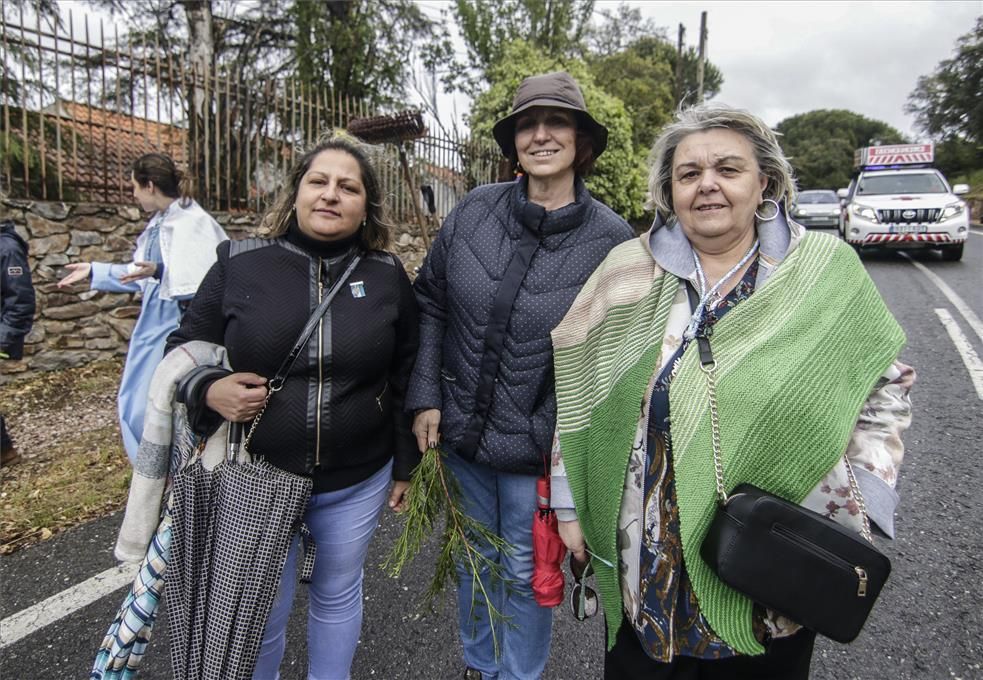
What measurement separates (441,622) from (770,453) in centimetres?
179

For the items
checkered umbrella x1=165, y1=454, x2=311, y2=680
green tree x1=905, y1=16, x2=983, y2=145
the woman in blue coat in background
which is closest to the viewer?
checkered umbrella x1=165, y1=454, x2=311, y2=680

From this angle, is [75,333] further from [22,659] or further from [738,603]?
[738,603]

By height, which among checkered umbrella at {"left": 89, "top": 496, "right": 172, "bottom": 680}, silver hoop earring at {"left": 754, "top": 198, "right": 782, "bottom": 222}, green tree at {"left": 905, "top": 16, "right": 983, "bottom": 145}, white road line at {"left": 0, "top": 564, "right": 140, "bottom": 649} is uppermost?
green tree at {"left": 905, "top": 16, "right": 983, "bottom": 145}

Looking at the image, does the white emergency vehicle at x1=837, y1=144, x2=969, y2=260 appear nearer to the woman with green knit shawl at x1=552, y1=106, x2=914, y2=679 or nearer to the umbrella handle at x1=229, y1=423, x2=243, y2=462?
the woman with green knit shawl at x1=552, y1=106, x2=914, y2=679

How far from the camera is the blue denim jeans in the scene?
2.06 meters

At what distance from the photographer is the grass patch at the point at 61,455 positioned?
3387mm

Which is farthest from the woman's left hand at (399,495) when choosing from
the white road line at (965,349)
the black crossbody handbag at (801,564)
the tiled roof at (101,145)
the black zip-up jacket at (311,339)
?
the tiled roof at (101,145)

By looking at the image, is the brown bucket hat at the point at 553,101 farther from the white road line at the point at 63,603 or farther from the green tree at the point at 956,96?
the green tree at the point at 956,96

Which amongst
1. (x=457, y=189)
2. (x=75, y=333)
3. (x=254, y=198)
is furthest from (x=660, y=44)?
(x=75, y=333)

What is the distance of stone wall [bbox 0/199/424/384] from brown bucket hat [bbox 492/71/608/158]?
18.1 feet

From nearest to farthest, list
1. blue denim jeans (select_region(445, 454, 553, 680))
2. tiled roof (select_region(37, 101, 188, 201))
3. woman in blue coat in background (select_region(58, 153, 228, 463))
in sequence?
blue denim jeans (select_region(445, 454, 553, 680)) < woman in blue coat in background (select_region(58, 153, 228, 463)) < tiled roof (select_region(37, 101, 188, 201))

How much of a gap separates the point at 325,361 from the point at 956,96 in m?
43.0

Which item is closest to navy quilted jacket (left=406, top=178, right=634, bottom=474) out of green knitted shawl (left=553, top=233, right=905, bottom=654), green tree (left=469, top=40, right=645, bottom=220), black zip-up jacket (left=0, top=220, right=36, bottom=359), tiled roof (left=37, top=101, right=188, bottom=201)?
green knitted shawl (left=553, top=233, right=905, bottom=654)

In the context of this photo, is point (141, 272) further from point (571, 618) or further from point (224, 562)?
point (571, 618)
